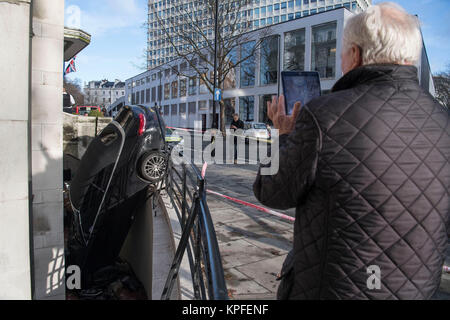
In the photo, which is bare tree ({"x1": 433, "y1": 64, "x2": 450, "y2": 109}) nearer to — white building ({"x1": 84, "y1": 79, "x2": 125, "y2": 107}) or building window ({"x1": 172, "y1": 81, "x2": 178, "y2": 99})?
building window ({"x1": 172, "y1": 81, "x2": 178, "y2": 99})

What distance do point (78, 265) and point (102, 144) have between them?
214cm

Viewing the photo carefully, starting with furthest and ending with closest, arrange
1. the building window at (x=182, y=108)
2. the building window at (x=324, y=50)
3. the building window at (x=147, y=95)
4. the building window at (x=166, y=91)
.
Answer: the building window at (x=147, y=95) < the building window at (x=166, y=91) < the building window at (x=182, y=108) < the building window at (x=324, y=50)

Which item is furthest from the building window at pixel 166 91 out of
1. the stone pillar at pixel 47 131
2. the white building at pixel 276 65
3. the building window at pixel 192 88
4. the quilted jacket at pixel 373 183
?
the quilted jacket at pixel 373 183

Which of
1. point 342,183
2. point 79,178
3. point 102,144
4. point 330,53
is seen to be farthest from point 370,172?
point 330,53

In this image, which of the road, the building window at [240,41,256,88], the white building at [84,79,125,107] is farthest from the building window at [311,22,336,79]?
the white building at [84,79,125,107]

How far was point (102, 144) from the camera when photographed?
5926 mm

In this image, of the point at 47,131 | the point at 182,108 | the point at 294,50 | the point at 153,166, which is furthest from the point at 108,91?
the point at 47,131

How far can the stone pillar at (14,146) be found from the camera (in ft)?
7.41

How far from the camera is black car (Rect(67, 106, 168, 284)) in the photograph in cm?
578

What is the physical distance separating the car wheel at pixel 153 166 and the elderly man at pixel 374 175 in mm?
4736

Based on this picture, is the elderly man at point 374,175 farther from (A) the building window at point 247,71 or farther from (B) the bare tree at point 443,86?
(B) the bare tree at point 443,86

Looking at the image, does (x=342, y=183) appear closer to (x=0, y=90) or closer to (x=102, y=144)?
(x=0, y=90)

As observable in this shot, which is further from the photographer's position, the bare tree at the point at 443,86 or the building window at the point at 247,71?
the bare tree at the point at 443,86

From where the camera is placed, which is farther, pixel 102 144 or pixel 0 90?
pixel 102 144
